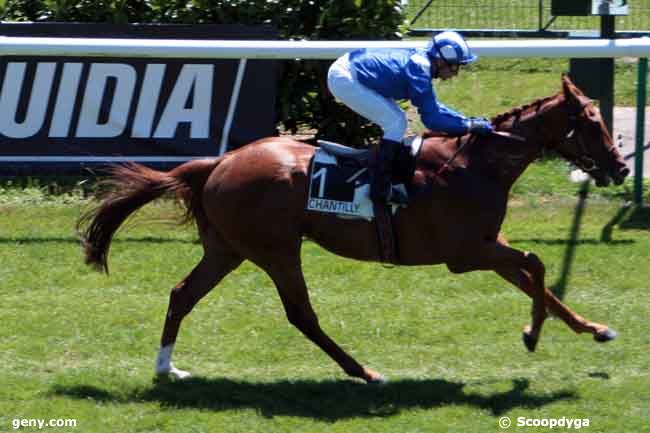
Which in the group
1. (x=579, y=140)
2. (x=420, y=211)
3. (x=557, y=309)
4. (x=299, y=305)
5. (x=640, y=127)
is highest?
(x=579, y=140)

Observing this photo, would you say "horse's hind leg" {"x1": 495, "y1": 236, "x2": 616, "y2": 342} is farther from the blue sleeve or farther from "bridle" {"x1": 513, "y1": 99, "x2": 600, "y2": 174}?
the blue sleeve

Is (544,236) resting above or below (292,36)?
below

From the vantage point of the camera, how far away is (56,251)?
9.46 m

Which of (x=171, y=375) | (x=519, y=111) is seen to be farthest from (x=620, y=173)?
(x=171, y=375)

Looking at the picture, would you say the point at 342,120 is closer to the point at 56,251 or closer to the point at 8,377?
the point at 56,251

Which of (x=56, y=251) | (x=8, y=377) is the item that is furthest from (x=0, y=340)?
(x=56, y=251)

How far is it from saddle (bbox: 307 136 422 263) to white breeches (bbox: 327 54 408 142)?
0.13m

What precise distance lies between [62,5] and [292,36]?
1.99m

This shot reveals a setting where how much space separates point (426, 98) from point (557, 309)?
58.4 inches

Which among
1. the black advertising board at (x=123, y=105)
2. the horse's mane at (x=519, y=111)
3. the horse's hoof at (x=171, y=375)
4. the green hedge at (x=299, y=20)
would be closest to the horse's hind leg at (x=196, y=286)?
the horse's hoof at (x=171, y=375)

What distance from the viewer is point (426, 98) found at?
22.7 ft

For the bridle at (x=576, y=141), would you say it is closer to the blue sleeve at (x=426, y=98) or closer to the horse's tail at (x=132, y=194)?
the blue sleeve at (x=426, y=98)

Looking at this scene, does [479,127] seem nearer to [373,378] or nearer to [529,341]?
[529,341]

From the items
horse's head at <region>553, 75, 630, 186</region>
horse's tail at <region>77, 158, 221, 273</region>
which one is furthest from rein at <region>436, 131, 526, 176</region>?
horse's tail at <region>77, 158, 221, 273</region>
